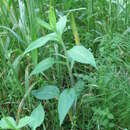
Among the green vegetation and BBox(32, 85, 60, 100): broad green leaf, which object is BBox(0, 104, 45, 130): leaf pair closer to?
the green vegetation

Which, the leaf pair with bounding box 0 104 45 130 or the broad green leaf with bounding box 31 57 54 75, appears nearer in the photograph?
the leaf pair with bounding box 0 104 45 130

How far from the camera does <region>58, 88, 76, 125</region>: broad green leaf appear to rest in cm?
138

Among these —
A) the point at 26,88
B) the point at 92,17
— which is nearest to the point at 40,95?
the point at 26,88

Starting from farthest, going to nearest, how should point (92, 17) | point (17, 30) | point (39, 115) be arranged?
1. point (92, 17)
2. point (17, 30)
3. point (39, 115)

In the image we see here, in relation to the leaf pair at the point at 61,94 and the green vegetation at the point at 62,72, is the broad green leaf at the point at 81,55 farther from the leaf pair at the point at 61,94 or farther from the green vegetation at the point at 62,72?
the leaf pair at the point at 61,94

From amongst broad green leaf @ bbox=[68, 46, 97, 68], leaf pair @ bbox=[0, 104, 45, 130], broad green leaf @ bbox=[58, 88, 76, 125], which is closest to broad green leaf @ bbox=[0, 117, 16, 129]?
leaf pair @ bbox=[0, 104, 45, 130]

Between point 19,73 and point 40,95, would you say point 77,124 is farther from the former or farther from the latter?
point 19,73

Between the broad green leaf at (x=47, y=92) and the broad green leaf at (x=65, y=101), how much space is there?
6 centimetres

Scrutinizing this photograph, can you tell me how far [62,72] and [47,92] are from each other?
19cm

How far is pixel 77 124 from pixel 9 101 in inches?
12.3

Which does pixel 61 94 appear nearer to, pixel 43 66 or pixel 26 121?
pixel 43 66

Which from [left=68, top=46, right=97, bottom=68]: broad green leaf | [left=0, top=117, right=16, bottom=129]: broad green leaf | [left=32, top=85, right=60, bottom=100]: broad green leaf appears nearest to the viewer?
[left=0, top=117, right=16, bottom=129]: broad green leaf

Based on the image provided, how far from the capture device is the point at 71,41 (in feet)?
6.18

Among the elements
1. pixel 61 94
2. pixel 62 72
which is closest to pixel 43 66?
A: pixel 61 94
